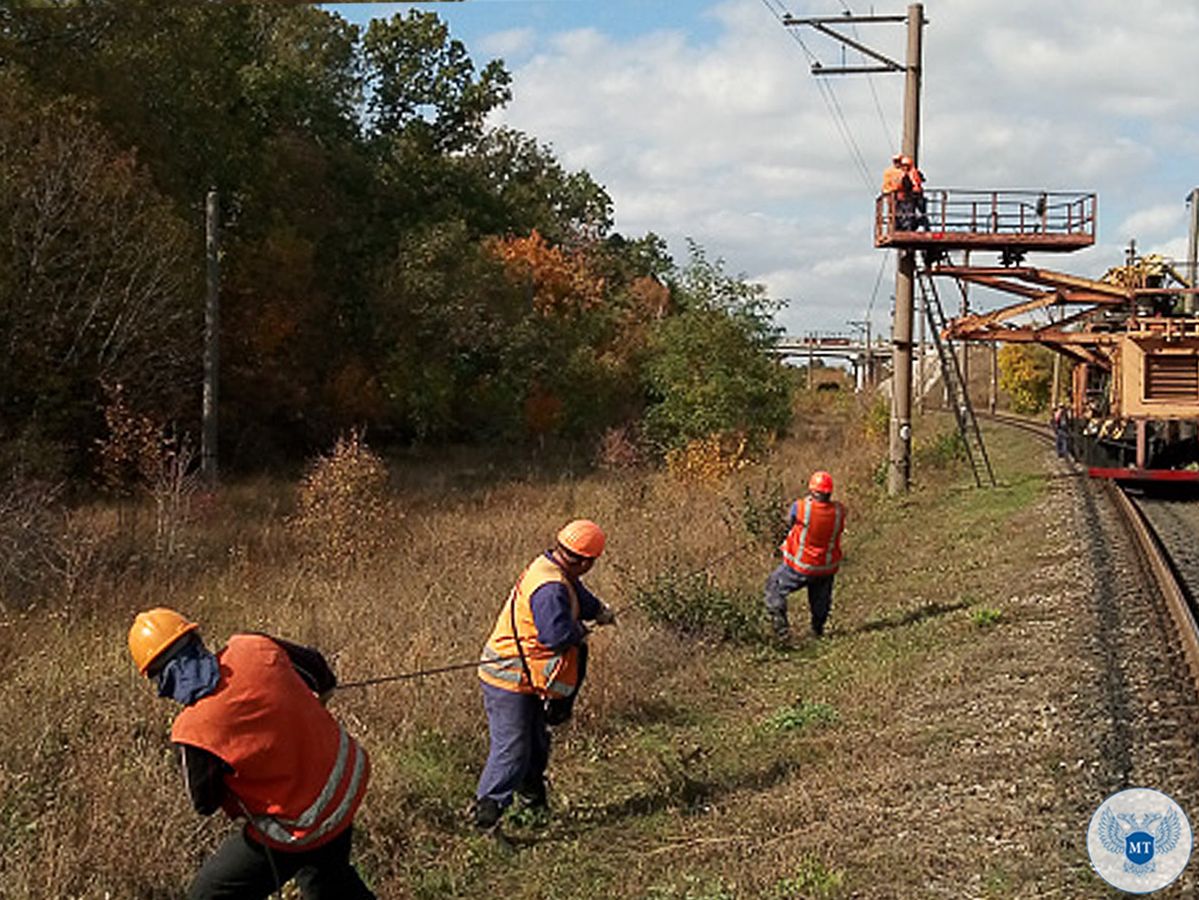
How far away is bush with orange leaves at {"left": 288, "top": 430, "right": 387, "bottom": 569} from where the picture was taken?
16.8 meters

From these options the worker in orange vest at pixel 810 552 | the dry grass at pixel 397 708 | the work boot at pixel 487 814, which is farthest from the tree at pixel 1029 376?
the work boot at pixel 487 814

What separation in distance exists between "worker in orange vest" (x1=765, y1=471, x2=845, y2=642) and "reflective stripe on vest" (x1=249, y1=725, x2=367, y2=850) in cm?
665

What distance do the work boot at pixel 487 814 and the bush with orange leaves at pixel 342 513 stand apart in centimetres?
969

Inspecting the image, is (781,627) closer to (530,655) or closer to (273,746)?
(530,655)

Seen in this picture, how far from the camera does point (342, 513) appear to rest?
56.5ft

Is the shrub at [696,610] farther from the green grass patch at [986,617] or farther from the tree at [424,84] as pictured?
the tree at [424,84]

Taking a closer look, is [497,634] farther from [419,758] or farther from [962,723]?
[962,723]

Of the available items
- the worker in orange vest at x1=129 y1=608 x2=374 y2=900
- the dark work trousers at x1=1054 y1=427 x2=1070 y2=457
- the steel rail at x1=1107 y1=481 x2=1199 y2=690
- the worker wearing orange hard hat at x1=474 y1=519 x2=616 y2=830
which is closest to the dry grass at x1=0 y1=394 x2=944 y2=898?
the worker wearing orange hard hat at x1=474 y1=519 x2=616 y2=830

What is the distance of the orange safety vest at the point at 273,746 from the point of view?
4664 mm

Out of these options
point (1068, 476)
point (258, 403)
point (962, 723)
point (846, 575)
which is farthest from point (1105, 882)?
point (258, 403)

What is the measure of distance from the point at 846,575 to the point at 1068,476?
12.3 metres

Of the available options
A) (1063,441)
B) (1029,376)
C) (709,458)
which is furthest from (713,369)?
(1029,376)

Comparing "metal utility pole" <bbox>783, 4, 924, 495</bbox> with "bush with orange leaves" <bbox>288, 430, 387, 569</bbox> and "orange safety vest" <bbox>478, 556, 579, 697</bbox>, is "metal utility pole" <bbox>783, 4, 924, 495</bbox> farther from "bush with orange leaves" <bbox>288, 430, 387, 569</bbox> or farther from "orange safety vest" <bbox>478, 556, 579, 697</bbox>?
"orange safety vest" <bbox>478, 556, 579, 697</bbox>
